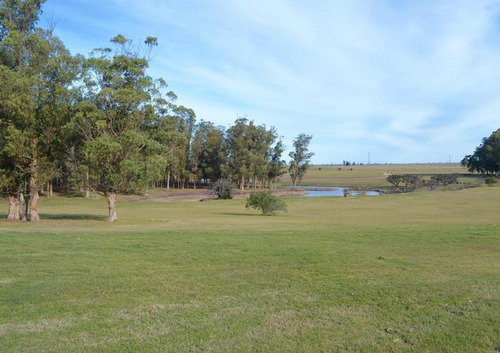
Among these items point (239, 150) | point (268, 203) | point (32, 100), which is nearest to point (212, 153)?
point (239, 150)

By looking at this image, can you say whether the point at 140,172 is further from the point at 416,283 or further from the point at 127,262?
the point at 416,283

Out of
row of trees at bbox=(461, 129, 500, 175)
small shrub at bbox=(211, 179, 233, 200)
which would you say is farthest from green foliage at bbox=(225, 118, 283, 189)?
row of trees at bbox=(461, 129, 500, 175)

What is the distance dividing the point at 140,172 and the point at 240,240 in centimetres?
1335

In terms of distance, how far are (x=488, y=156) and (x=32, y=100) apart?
111417 millimetres

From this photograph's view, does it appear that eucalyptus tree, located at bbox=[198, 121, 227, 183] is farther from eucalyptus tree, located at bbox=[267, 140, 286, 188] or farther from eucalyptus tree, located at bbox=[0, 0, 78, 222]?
eucalyptus tree, located at bbox=[0, 0, 78, 222]

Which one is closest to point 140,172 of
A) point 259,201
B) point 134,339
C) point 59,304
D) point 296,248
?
point 259,201

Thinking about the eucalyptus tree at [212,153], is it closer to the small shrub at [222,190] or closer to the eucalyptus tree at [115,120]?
the small shrub at [222,190]

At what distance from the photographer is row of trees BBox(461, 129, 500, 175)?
109 metres

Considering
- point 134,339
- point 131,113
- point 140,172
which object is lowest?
point 134,339

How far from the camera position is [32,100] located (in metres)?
25.3

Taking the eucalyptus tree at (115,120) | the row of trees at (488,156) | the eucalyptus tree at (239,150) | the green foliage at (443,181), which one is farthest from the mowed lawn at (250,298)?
the row of trees at (488,156)

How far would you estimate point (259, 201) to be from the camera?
3638cm

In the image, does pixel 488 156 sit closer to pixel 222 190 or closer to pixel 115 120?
A: pixel 222 190

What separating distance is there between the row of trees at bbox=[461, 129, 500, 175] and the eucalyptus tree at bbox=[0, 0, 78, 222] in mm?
105915
